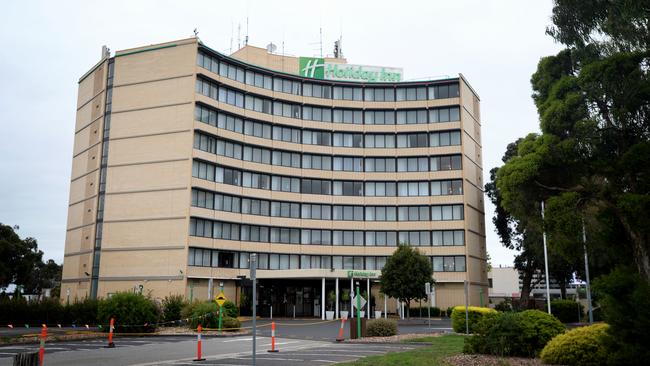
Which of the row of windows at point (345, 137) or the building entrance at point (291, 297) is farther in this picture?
the row of windows at point (345, 137)

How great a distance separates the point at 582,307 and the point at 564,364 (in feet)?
115

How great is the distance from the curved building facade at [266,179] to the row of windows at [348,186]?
15cm

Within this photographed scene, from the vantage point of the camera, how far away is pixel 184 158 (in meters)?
53.7

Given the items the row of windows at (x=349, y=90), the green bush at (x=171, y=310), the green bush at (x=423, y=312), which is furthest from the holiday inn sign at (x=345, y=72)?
the green bush at (x=171, y=310)

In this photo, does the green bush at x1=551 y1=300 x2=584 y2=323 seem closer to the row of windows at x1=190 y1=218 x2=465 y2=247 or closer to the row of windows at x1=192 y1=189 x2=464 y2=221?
the row of windows at x1=190 y1=218 x2=465 y2=247

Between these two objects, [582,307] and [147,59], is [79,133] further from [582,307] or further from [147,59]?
[582,307]

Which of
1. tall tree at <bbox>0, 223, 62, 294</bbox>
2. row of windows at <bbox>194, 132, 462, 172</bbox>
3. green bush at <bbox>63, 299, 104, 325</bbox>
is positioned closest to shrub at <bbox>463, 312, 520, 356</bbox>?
green bush at <bbox>63, 299, 104, 325</bbox>

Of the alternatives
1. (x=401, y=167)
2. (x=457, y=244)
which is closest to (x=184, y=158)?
(x=401, y=167)

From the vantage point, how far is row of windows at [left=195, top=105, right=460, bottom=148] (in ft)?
202

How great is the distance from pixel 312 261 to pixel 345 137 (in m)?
14.4

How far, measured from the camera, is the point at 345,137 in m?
66.1

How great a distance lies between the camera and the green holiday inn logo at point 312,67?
67250 millimetres

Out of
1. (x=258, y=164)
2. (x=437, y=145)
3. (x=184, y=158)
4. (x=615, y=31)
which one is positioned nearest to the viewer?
(x=615, y=31)

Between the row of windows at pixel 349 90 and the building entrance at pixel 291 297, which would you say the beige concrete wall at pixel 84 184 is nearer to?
the row of windows at pixel 349 90
